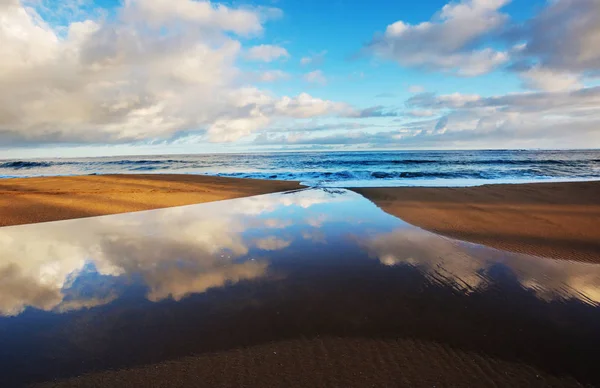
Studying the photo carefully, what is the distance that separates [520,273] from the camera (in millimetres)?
5117

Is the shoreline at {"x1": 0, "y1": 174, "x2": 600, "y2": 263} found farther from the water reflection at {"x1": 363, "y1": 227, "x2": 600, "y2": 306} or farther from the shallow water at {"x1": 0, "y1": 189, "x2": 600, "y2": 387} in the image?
the shallow water at {"x1": 0, "y1": 189, "x2": 600, "y2": 387}

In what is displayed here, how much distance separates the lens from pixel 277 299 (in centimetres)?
419

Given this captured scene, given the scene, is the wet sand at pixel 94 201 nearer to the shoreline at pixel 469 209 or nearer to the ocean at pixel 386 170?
the shoreline at pixel 469 209

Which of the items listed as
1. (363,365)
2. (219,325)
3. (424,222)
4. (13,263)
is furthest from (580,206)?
(13,263)

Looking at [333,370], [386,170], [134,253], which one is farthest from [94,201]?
[386,170]

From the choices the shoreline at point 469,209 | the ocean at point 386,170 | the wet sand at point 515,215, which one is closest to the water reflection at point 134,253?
the shoreline at point 469,209

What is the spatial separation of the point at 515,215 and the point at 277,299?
872 cm

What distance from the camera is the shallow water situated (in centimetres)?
318

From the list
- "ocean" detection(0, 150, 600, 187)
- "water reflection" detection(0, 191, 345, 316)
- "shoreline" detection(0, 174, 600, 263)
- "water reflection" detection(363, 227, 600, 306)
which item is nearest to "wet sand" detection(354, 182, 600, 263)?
"shoreline" detection(0, 174, 600, 263)

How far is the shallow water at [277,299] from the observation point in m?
3.18

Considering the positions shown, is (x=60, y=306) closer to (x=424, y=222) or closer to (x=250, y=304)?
(x=250, y=304)

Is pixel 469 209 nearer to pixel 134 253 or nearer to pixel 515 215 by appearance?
pixel 515 215

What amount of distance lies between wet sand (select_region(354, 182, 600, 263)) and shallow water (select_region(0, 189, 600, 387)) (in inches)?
35.5

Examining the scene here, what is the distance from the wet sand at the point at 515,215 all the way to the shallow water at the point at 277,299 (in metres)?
0.90
